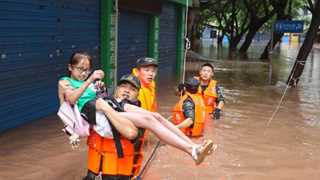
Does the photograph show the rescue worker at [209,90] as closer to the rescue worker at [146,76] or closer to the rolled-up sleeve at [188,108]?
the rolled-up sleeve at [188,108]

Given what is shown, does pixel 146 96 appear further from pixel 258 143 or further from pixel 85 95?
pixel 258 143

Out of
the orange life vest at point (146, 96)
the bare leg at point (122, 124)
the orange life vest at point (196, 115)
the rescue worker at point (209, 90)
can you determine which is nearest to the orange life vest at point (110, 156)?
the bare leg at point (122, 124)

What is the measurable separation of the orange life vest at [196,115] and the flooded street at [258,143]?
14.7 inches

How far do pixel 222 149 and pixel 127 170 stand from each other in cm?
366

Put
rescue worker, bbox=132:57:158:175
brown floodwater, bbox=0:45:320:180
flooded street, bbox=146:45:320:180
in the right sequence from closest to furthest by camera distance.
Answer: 1. rescue worker, bbox=132:57:158:175
2. brown floodwater, bbox=0:45:320:180
3. flooded street, bbox=146:45:320:180

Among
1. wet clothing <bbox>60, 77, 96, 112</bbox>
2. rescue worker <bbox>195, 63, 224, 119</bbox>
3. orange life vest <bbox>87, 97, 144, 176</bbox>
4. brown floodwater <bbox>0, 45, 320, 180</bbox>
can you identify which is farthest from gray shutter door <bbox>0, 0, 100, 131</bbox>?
orange life vest <bbox>87, 97, 144, 176</bbox>

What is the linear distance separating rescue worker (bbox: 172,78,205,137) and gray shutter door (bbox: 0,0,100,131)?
260 cm

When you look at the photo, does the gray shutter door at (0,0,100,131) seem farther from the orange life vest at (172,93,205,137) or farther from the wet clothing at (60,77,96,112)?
the wet clothing at (60,77,96,112)

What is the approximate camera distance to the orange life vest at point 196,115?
7098mm

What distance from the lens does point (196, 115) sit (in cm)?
727

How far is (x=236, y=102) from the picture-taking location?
12789mm

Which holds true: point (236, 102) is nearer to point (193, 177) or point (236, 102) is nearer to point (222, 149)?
point (222, 149)

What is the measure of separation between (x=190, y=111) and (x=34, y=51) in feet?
10.5

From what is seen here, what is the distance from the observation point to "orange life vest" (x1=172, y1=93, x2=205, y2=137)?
23.3ft
